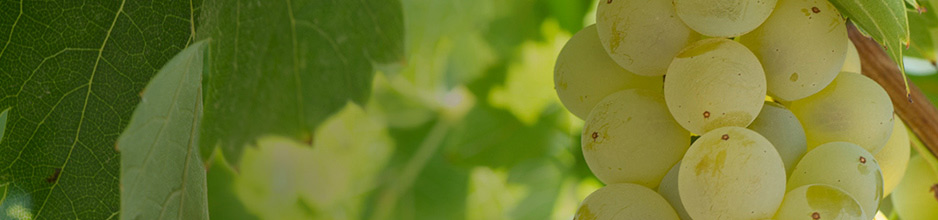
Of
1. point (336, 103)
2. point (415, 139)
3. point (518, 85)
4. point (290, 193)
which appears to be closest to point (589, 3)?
point (518, 85)

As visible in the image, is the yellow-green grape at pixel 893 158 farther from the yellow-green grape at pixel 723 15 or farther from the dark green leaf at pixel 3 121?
the dark green leaf at pixel 3 121

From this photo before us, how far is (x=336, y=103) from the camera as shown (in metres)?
0.44

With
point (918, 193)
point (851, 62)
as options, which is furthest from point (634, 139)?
point (918, 193)

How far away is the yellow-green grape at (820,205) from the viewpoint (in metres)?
0.33

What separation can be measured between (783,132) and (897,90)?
6.0 inches

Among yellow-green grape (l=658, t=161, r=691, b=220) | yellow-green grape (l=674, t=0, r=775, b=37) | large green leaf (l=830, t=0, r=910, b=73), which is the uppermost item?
yellow-green grape (l=674, t=0, r=775, b=37)

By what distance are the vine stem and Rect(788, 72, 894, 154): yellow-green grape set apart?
9 cm

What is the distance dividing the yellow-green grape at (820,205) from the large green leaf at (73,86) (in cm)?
33

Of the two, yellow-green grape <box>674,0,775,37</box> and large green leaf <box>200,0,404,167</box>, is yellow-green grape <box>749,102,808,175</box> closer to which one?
yellow-green grape <box>674,0,775,37</box>

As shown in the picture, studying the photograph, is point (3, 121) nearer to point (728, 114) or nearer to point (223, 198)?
point (728, 114)

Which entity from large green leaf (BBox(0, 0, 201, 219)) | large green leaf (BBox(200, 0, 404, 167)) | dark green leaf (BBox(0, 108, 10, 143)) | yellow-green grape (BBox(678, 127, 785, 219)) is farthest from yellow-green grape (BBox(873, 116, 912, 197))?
dark green leaf (BBox(0, 108, 10, 143))

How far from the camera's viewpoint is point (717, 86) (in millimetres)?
340

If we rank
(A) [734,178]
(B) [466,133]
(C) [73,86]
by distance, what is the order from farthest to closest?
(B) [466,133]
(C) [73,86]
(A) [734,178]

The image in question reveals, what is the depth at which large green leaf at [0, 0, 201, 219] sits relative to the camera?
0.45 metres
